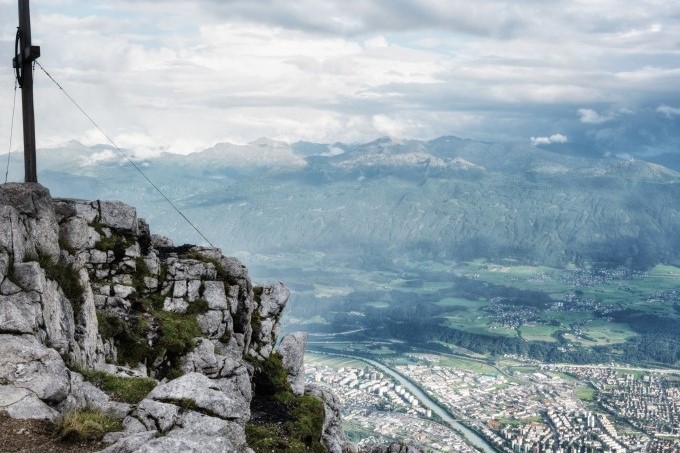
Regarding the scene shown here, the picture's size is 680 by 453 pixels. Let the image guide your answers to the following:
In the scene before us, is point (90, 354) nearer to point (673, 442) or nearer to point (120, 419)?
point (120, 419)

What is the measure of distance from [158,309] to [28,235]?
8.15 m

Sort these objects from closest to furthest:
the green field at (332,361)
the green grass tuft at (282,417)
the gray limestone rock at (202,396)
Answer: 1. the gray limestone rock at (202,396)
2. the green grass tuft at (282,417)
3. the green field at (332,361)

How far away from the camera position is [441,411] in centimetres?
13750

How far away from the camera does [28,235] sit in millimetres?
22812

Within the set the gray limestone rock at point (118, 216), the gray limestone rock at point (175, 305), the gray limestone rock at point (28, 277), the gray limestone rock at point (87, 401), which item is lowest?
the gray limestone rock at point (175, 305)

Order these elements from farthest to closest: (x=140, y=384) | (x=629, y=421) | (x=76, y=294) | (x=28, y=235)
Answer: (x=629, y=421)
(x=76, y=294)
(x=28, y=235)
(x=140, y=384)

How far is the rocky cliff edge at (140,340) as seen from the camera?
55.0 feet

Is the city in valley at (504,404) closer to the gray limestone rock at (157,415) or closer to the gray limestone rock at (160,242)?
the gray limestone rock at (160,242)

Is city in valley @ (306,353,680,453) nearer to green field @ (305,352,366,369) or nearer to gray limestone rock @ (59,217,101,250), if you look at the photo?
green field @ (305,352,366,369)

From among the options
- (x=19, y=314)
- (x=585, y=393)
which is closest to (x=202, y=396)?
(x=19, y=314)

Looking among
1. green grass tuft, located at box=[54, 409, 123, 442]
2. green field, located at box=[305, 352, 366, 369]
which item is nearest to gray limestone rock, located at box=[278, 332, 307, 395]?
green grass tuft, located at box=[54, 409, 123, 442]

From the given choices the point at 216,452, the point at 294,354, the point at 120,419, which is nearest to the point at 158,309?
the point at 294,354

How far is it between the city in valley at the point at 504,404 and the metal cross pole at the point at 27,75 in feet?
242

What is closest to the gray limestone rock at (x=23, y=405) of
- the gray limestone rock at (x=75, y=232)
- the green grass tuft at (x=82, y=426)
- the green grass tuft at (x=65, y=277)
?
the green grass tuft at (x=82, y=426)
